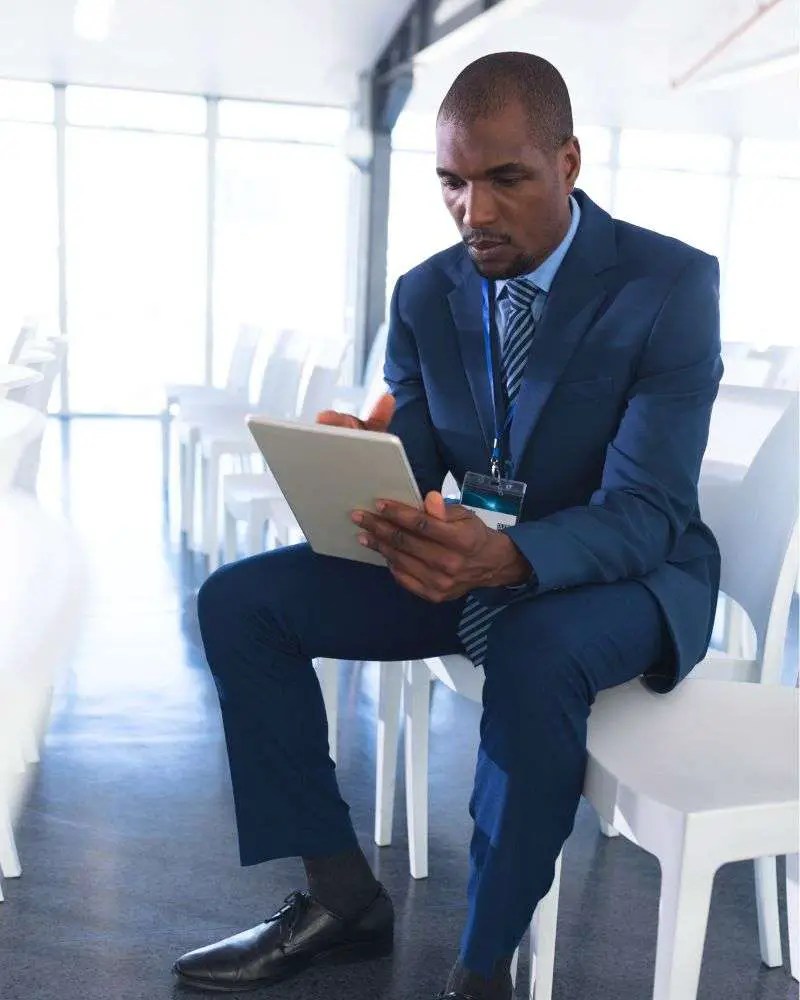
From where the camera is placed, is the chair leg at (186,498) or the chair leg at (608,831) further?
the chair leg at (186,498)

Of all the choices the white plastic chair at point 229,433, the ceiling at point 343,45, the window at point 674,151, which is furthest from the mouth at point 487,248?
the window at point 674,151

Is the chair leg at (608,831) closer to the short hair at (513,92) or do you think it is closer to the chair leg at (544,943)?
the chair leg at (544,943)

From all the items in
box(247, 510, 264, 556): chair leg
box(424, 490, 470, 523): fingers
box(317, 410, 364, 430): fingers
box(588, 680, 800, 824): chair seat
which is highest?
box(317, 410, 364, 430): fingers

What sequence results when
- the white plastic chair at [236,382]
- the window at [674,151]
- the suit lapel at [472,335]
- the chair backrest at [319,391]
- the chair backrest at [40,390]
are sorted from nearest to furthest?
the suit lapel at [472,335] < the chair backrest at [40,390] < the chair backrest at [319,391] < the white plastic chair at [236,382] < the window at [674,151]

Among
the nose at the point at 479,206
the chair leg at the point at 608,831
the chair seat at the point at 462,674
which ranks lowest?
the chair leg at the point at 608,831

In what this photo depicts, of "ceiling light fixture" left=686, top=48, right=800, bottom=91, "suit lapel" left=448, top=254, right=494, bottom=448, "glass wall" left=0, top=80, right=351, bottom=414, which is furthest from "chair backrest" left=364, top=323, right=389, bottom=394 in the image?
"glass wall" left=0, top=80, right=351, bottom=414

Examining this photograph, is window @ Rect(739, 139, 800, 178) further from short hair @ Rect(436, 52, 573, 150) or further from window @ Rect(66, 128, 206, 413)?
short hair @ Rect(436, 52, 573, 150)

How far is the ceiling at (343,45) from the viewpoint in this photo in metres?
6.80

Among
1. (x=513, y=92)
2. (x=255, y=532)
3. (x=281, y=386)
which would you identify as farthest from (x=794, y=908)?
(x=281, y=386)

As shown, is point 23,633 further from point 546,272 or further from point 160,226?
point 160,226

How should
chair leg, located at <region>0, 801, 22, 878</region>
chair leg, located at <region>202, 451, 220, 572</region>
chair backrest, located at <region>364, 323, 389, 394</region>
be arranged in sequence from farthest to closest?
chair leg, located at <region>202, 451, 220, 572</region> → chair backrest, located at <region>364, 323, 389, 394</region> → chair leg, located at <region>0, 801, 22, 878</region>

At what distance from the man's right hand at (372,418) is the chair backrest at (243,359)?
3.72 m

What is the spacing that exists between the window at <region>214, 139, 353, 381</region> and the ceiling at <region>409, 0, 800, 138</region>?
1.05m

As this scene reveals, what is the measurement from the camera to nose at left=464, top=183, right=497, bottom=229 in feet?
4.81
